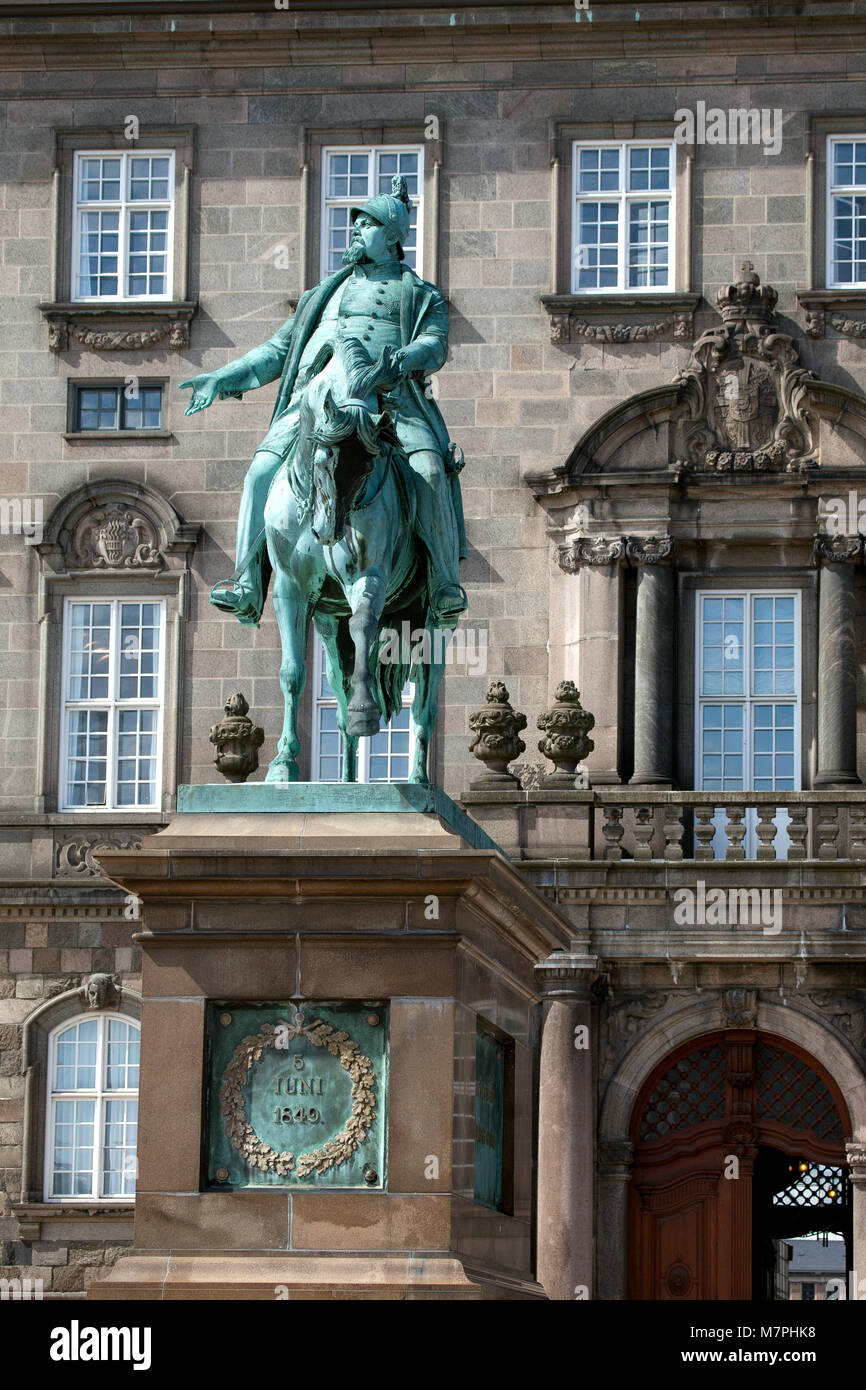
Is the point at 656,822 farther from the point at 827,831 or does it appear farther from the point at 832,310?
the point at 832,310

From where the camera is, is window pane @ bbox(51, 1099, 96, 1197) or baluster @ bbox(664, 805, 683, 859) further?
window pane @ bbox(51, 1099, 96, 1197)

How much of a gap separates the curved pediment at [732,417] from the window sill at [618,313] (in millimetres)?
303

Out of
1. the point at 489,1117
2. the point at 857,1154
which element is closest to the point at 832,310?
the point at 857,1154

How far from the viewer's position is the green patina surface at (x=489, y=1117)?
11336 millimetres

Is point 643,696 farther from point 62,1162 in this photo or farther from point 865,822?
point 62,1162

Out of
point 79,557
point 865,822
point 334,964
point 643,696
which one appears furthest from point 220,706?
point 334,964

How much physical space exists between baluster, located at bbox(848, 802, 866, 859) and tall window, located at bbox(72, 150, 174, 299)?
9.13 metres

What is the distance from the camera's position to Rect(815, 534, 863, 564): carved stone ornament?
25.1m

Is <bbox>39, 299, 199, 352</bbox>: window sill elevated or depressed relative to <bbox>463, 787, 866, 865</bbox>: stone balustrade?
elevated

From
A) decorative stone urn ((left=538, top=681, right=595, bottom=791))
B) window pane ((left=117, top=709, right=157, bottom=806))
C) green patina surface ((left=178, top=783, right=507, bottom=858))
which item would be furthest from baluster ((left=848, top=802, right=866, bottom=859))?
green patina surface ((left=178, top=783, right=507, bottom=858))

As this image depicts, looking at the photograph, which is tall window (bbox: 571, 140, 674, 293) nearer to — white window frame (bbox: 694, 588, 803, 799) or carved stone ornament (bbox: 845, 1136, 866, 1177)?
white window frame (bbox: 694, 588, 803, 799)

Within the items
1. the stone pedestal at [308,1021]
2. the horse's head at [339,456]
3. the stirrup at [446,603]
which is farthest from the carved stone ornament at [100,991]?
the stone pedestal at [308,1021]
